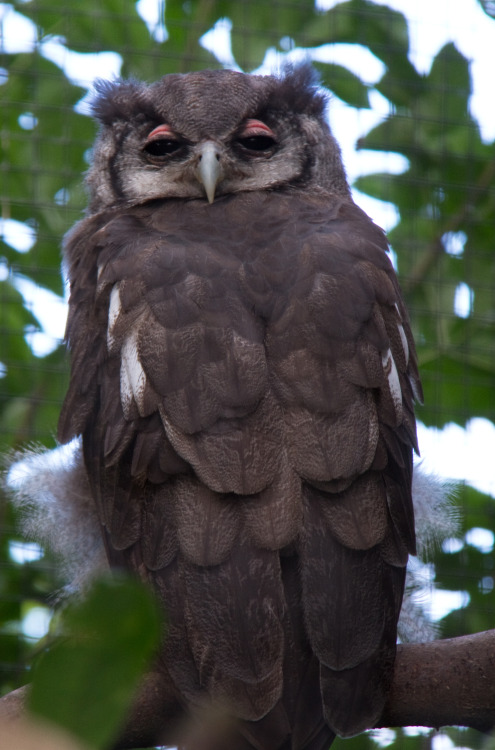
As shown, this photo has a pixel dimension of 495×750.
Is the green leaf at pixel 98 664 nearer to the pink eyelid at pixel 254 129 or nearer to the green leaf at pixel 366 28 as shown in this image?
the pink eyelid at pixel 254 129

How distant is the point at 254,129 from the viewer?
2.21 metres

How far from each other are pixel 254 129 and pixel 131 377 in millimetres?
895

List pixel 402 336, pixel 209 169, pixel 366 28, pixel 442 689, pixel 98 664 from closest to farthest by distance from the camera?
pixel 98 664 < pixel 442 689 < pixel 402 336 < pixel 209 169 < pixel 366 28

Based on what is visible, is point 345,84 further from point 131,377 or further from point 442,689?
point 442,689

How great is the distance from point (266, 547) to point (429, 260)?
2.18 m

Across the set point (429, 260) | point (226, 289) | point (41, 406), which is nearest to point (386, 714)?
point (226, 289)

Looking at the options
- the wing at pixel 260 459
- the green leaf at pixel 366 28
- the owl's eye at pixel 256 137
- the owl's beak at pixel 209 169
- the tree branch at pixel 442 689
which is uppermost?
the green leaf at pixel 366 28

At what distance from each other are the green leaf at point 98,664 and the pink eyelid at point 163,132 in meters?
1.92

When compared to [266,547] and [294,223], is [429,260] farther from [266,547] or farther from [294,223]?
[266,547]

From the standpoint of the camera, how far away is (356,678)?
4.53 feet

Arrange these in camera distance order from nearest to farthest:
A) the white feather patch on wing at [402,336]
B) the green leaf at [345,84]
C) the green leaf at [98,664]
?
1. the green leaf at [98,664]
2. the white feather patch on wing at [402,336]
3. the green leaf at [345,84]

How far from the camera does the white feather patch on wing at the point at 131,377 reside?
1521 millimetres

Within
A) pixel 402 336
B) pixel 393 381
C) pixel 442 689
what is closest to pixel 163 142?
pixel 402 336

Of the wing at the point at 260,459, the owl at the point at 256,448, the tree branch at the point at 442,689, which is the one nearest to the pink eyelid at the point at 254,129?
the owl at the point at 256,448
